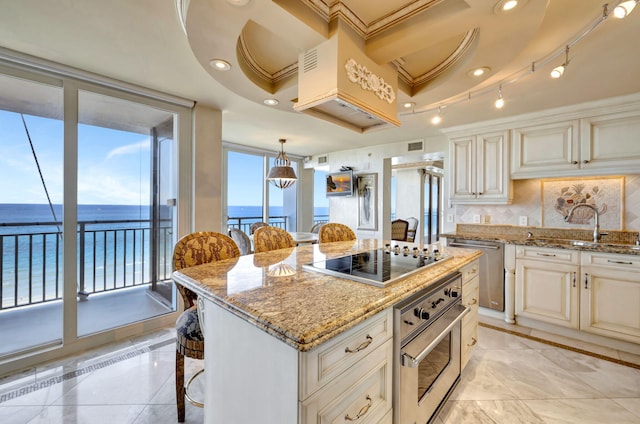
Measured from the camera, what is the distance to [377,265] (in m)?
1.65

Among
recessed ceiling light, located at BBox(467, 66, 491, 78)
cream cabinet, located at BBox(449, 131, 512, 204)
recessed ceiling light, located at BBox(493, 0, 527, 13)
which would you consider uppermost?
recessed ceiling light, located at BBox(467, 66, 491, 78)

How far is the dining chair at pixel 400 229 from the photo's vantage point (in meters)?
6.18

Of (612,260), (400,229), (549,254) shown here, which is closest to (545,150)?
(549,254)

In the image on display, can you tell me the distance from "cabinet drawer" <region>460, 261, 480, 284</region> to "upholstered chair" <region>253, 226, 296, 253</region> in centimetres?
144

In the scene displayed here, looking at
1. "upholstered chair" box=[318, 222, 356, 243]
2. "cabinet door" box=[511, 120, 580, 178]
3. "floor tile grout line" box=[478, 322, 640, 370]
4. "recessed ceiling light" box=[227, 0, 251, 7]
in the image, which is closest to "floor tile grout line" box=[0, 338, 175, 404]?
"upholstered chair" box=[318, 222, 356, 243]

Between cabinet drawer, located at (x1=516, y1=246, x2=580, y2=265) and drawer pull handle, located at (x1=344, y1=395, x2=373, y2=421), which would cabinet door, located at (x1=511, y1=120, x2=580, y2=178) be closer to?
cabinet drawer, located at (x1=516, y1=246, x2=580, y2=265)

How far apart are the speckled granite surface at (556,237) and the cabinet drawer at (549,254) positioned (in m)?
0.05

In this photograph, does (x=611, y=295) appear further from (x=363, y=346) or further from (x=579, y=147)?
(x=363, y=346)

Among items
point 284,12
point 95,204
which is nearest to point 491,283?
point 284,12

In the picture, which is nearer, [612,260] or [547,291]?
[612,260]

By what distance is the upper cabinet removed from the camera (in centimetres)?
272

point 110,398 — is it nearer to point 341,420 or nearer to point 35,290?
point 341,420

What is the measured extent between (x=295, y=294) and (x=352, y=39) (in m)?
1.48

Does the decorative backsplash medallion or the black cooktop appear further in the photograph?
the decorative backsplash medallion
